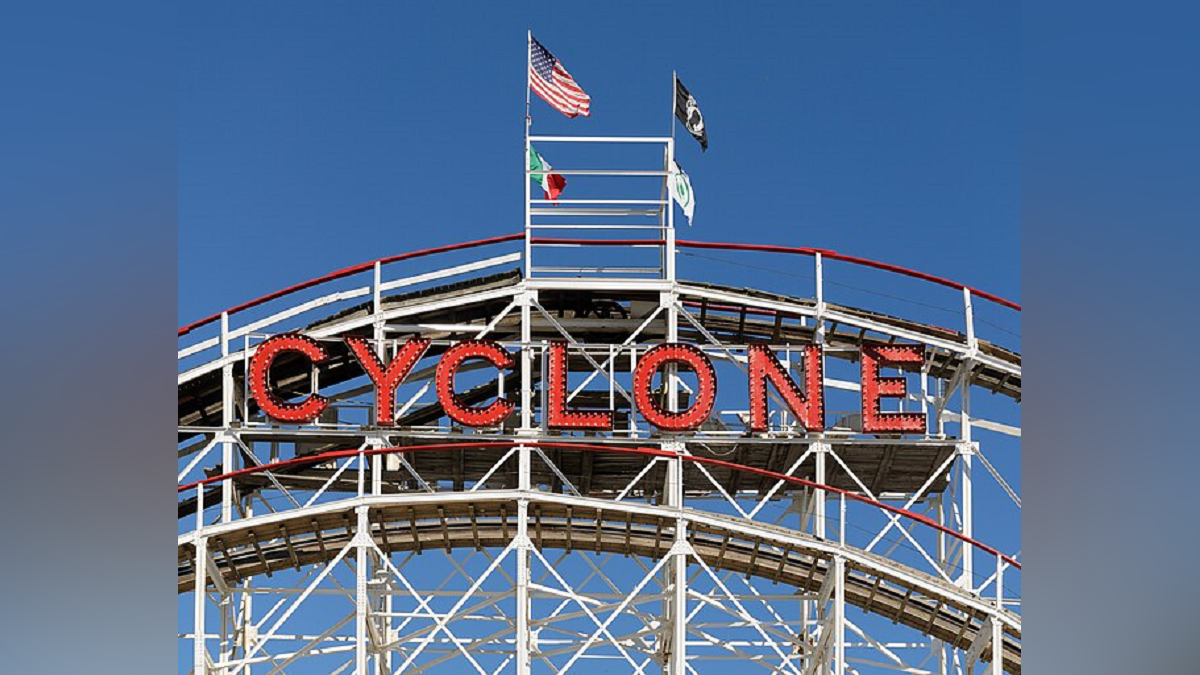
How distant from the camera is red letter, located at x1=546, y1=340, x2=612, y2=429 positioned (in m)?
34.8

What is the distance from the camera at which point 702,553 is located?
34.3 m

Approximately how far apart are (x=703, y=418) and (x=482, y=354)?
441cm

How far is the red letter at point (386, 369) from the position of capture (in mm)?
35125

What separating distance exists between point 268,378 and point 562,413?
564 cm

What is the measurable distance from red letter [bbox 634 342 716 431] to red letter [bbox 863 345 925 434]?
3082 mm

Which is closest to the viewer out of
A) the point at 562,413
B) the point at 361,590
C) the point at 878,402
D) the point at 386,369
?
the point at 361,590

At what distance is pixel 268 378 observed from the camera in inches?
1380

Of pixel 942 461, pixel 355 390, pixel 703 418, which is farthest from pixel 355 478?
pixel 942 461

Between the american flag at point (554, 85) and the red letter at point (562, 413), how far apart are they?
593 cm

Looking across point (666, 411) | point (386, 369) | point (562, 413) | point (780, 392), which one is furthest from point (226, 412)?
point (780, 392)

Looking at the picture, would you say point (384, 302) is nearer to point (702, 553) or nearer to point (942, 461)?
point (702, 553)

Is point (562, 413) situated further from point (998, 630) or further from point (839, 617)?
point (998, 630)

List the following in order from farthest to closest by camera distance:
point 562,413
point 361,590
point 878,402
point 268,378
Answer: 1. point 878,402
2. point 268,378
3. point 562,413
4. point 361,590

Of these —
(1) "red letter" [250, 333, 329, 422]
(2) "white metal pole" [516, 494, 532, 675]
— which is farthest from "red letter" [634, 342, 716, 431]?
(1) "red letter" [250, 333, 329, 422]
